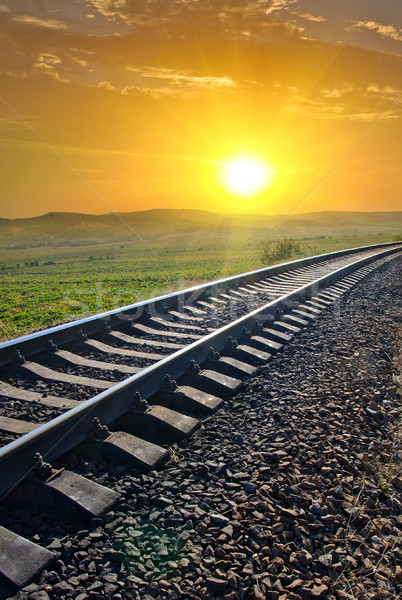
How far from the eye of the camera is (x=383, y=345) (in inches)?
237

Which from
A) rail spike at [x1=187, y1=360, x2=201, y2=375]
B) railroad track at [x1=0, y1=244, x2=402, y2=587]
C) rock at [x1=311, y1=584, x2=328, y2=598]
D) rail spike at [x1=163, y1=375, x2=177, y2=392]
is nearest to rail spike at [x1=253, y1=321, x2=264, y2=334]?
railroad track at [x1=0, y1=244, x2=402, y2=587]

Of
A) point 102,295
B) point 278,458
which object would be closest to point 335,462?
point 278,458

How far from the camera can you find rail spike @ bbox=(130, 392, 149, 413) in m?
3.61

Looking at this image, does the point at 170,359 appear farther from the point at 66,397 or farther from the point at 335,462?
the point at 335,462

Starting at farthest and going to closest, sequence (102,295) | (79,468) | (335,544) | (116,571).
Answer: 1. (102,295)
2. (79,468)
3. (335,544)
4. (116,571)

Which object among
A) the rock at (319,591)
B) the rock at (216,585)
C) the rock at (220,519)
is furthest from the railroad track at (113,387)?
the rock at (319,591)

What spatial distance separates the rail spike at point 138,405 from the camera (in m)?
3.61

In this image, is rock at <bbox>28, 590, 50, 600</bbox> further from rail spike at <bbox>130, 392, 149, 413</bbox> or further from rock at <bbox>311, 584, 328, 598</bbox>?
rail spike at <bbox>130, 392, 149, 413</bbox>

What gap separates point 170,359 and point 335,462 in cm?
179

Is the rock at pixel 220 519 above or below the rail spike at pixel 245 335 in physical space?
below

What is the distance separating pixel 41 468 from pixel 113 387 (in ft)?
3.10

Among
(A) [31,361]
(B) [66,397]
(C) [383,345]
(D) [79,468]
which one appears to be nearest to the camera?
(D) [79,468]

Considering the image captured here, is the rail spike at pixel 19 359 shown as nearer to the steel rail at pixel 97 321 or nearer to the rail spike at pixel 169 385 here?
the steel rail at pixel 97 321

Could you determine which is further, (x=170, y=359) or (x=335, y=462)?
(x=170, y=359)
